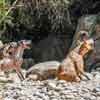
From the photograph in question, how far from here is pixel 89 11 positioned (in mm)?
17109

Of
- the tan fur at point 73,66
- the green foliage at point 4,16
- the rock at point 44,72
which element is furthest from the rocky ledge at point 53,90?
the green foliage at point 4,16

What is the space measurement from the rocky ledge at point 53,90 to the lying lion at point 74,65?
0.36 metres

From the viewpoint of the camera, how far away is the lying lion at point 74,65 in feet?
36.2

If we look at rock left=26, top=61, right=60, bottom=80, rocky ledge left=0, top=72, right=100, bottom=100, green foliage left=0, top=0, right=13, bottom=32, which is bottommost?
rock left=26, top=61, right=60, bottom=80

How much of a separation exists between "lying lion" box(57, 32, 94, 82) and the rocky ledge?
0.36 meters

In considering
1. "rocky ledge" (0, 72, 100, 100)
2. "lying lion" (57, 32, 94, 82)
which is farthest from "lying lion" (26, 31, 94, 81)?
"rocky ledge" (0, 72, 100, 100)

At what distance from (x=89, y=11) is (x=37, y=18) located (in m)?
1.74

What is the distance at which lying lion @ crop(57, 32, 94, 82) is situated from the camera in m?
11.0

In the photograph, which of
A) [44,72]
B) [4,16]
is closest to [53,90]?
[44,72]

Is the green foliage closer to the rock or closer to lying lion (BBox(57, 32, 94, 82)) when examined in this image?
the rock

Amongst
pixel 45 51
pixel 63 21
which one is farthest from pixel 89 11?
pixel 45 51

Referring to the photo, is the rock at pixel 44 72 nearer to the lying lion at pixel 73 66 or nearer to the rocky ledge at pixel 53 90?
the lying lion at pixel 73 66

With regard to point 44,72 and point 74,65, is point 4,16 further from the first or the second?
point 74,65

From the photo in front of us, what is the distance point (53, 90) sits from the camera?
386 inches
